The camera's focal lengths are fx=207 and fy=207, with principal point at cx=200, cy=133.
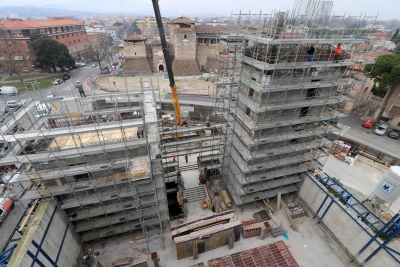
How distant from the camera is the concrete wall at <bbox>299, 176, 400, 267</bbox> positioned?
45.9 ft

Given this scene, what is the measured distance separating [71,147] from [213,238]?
1197 centimetres

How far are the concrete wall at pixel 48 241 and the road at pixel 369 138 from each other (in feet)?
104

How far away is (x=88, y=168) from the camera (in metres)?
13.3

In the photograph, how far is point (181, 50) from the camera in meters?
48.9

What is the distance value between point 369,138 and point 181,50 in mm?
40214

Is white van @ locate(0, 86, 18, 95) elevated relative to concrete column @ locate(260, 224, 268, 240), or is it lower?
elevated

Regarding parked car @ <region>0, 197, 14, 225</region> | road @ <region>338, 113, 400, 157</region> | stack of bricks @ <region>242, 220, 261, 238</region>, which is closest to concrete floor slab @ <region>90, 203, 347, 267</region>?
stack of bricks @ <region>242, 220, 261, 238</region>

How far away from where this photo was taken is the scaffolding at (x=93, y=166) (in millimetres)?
12188

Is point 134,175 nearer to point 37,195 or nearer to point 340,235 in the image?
point 37,195

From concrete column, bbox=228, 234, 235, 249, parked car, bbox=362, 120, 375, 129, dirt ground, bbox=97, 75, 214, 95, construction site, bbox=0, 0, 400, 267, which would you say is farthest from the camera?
dirt ground, bbox=97, 75, 214, 95

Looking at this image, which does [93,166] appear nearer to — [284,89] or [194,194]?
[194,194]

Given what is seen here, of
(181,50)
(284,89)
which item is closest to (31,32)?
(181,50)

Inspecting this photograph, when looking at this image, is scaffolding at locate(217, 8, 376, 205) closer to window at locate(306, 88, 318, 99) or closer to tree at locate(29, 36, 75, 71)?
window at locate(306, 88, 318, 99)

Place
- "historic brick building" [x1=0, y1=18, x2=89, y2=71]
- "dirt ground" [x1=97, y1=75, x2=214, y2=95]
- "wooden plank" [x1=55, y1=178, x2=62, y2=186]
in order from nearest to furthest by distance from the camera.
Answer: "wooden plank" [x1=55, y1=178, x2=62, y2=186] < "dirt ground" [x1=97, y1=75, x2=214, y2=95] < "historic brick building" [x1=0, y1=18, x2=89, y2=71]
